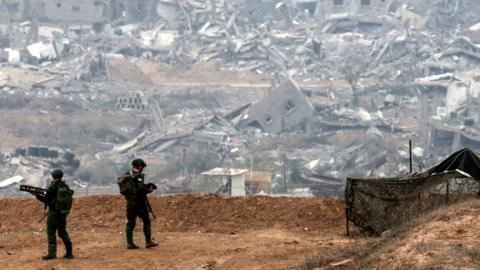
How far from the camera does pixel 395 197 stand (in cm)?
957

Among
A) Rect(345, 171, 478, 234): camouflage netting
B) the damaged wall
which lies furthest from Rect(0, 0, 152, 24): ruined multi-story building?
Rect(345, 171, 478, 234): camouflage netting

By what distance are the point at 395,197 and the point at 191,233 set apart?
208 cm

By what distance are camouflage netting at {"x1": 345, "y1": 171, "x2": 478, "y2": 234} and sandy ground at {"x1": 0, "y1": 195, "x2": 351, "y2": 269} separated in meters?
0.33

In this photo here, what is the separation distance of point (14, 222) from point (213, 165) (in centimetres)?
2865

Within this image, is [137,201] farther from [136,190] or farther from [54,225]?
[54,225]

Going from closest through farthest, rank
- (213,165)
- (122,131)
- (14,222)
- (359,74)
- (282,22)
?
(14,222) → (213,165) → (122,131) → (359,74) → (282,22)

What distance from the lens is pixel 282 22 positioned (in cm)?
7281

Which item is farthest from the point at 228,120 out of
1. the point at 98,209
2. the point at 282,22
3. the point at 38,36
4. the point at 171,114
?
the point at 98,209

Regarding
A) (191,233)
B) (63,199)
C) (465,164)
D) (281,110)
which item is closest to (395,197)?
(465,164)

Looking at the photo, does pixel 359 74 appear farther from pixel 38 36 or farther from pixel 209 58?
pixel 38 36

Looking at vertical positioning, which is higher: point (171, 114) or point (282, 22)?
point (282, 22)

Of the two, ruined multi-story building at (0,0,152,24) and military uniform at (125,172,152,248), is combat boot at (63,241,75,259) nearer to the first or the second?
military uniform at (125,172,152,248)

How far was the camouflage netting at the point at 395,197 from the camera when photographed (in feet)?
30.2

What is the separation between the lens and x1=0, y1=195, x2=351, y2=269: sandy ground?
8.41m
